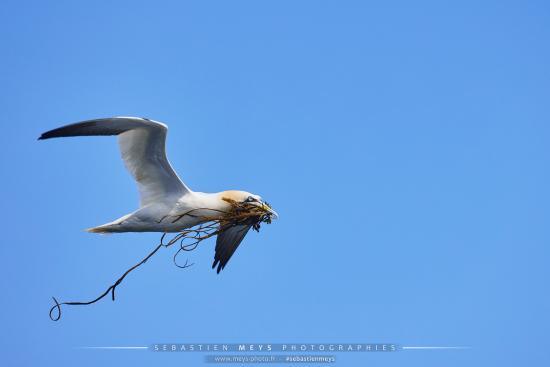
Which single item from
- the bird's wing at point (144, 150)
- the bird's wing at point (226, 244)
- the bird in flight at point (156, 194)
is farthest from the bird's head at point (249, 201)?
the bird's wing at point (226, 244)

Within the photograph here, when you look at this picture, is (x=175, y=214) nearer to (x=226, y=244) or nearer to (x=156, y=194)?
(x=156, y=194)

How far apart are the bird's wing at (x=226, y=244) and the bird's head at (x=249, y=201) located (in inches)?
76.0

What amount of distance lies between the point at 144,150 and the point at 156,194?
2.81 ft

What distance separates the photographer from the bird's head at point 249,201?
11.2 m

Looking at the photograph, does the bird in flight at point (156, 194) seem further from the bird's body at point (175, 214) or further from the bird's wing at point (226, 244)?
the bird's wing at point (226, 244)

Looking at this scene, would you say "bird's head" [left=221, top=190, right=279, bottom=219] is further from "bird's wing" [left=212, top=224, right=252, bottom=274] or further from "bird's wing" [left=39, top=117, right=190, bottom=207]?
"bird's wing" [left=212, top=224, right=252, bottom=274]

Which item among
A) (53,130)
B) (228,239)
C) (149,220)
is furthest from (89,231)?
(228,239)

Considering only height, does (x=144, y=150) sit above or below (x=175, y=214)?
above

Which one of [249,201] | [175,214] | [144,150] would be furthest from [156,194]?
[249,201]

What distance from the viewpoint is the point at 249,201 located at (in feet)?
37.8

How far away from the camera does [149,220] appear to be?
455 inches

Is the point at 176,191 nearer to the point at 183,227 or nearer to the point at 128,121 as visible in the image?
the point at 183,227

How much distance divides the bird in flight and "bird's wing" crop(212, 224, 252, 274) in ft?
5.70

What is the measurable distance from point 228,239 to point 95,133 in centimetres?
369
